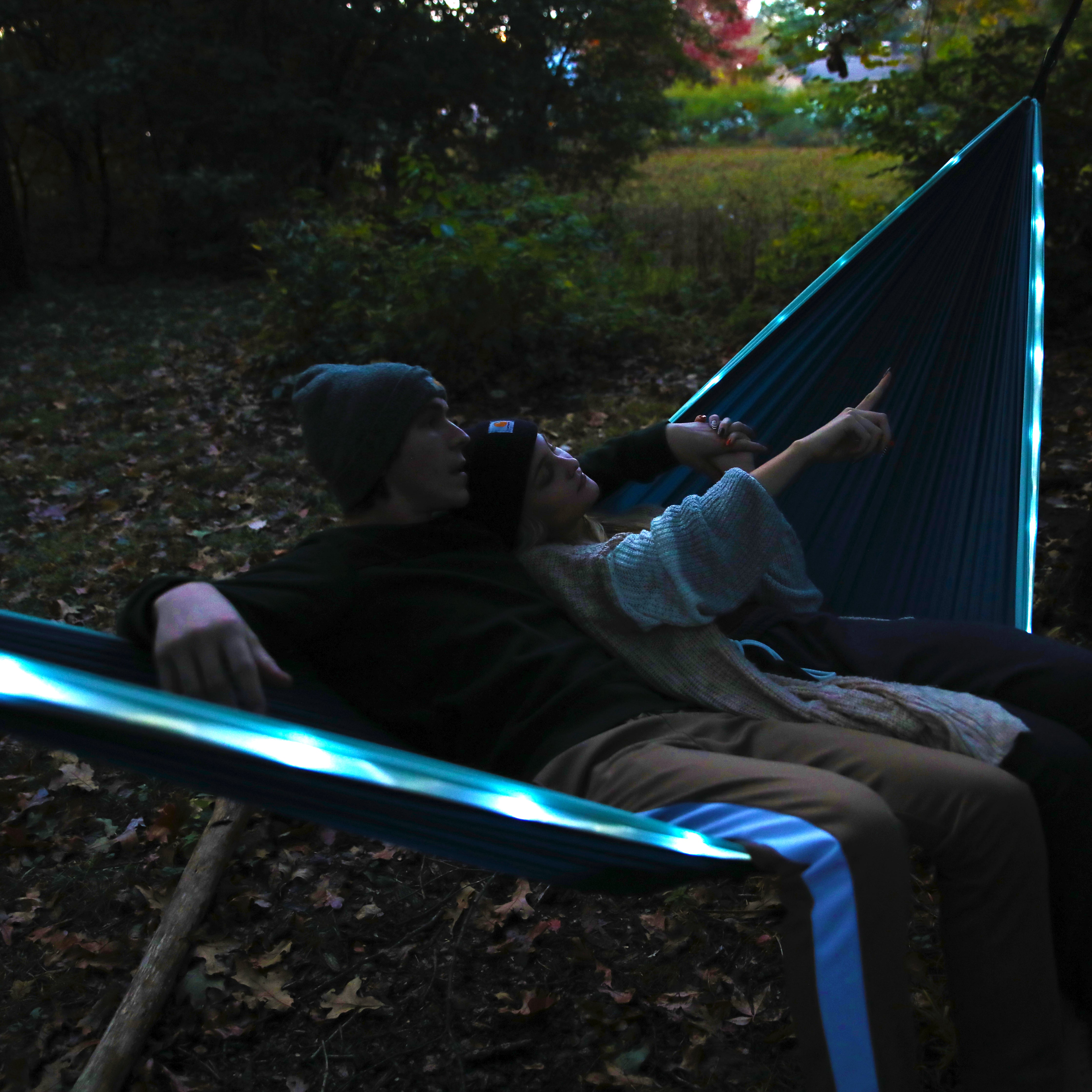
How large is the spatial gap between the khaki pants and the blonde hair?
47 centimetres

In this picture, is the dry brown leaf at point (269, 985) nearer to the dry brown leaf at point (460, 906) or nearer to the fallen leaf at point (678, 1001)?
the dry brown leaf at point (460, 906)

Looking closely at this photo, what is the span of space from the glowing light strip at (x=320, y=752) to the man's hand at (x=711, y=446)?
100 cm

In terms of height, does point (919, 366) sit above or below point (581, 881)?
above

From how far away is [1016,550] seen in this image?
Result: 2023mm

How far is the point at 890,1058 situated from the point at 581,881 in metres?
0.40

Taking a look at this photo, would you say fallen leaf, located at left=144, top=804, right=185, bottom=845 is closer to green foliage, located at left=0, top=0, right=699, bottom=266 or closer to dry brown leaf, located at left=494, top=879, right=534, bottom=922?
dry brown leaf, located at left=494, top=879, right=534, bottom=922

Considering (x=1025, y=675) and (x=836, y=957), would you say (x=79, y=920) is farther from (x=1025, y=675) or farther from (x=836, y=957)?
(x=1025, y=675)

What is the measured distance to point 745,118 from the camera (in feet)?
60.2

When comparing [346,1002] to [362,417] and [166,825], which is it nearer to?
[166,825]

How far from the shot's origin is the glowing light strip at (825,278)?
227 centimetres

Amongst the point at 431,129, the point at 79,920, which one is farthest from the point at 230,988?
the point at 431,129

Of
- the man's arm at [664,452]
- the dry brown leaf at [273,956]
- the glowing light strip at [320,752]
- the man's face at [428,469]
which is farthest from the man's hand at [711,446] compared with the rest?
the dry brown leaf at [273,956]

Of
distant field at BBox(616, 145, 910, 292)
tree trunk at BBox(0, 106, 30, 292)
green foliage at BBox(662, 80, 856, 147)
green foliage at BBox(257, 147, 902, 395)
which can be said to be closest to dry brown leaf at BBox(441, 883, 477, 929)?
green foliage at BBox(257, 147, 902, 395)

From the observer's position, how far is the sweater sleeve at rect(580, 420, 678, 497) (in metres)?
Answer: 2.01
